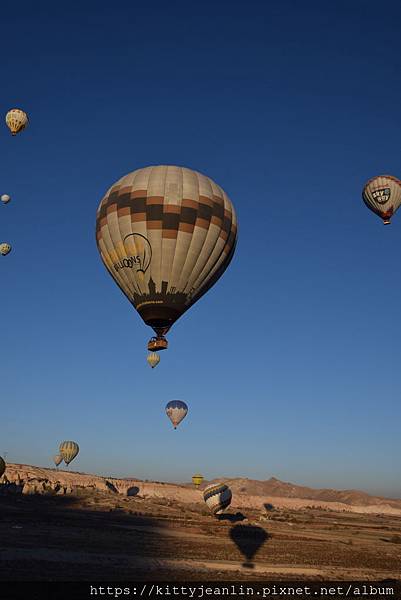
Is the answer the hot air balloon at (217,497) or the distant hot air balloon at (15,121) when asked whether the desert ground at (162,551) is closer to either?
the hot air balloon at (217,497)

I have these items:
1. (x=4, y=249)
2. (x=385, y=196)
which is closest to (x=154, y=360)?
(x=4, y=249)

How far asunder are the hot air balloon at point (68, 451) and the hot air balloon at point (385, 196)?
6269cm

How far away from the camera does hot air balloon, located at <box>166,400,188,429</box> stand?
238 feet

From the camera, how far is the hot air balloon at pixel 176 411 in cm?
7244

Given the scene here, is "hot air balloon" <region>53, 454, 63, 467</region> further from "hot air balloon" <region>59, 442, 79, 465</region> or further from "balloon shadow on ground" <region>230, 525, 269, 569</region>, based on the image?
"balloon shadow on ground" <region>230, 525, 269, 569</region>

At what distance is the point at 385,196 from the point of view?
157ft

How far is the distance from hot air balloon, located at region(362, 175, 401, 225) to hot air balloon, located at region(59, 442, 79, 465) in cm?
6269

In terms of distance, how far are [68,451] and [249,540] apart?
195 ft

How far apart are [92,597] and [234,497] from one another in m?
98.3

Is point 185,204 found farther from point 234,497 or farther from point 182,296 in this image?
point 234,497

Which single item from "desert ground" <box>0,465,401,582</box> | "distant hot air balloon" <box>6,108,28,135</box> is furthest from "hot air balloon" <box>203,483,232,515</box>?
"distant hot air balloon" <box>6,108,28,135</box>

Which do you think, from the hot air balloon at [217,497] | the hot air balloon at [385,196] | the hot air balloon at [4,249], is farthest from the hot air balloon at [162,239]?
the hot air balloon at [4,249]

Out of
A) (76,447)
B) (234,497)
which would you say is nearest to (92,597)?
(76,447)

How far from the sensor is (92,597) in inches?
601
